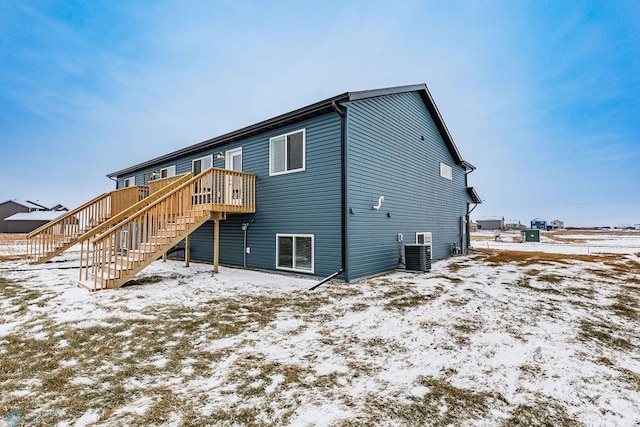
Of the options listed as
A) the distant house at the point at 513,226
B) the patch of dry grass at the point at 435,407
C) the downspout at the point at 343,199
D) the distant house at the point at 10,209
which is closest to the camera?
the patch of dry grass at the point at 435,407

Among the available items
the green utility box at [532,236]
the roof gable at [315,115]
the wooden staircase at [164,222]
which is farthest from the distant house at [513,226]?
the wooden staircase at [164,222]

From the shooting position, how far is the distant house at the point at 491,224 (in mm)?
57312

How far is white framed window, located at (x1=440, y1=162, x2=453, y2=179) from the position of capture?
1349 cm

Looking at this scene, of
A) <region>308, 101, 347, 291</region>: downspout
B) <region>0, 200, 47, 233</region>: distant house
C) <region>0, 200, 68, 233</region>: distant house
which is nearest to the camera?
<region>308, 101, 347, 291</region>: downspout

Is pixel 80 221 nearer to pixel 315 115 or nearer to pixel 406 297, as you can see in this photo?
pixel 315 115

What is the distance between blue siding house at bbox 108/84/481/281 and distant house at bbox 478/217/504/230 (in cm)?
5418

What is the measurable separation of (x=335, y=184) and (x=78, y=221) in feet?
35.2

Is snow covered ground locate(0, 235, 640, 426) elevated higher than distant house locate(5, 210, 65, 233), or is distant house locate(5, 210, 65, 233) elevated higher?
distant house locate(5, 210, 65, 233)

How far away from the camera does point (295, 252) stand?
8.74m

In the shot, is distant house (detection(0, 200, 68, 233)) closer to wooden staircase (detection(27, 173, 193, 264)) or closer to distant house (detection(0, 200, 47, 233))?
distant house (detection(0, 200, 47, 233))

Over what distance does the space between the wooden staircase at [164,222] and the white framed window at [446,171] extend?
8.92m

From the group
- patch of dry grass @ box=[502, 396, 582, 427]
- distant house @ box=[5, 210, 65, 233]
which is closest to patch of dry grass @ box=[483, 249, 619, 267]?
patch of dry grass @ box=[502, 396, 582, 427]

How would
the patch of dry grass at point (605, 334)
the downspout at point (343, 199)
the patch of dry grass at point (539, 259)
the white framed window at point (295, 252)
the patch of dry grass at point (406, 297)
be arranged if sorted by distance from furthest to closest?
the patch of dry grass at point (539, 259) → the white framed window at point (295, 252) → the downspout at point (343, 199) → the patch of dry grass at point (406, 297) → the patch of dry grass at point (605, 334)

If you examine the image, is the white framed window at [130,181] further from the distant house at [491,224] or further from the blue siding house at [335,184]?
the distant house at [491,224]
